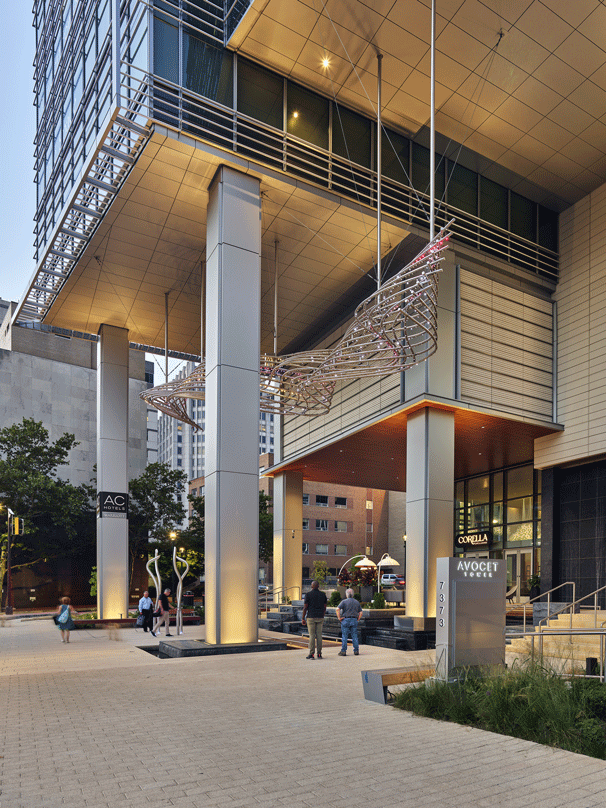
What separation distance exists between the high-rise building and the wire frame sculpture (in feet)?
2.79

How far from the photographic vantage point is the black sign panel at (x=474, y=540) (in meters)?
30.8

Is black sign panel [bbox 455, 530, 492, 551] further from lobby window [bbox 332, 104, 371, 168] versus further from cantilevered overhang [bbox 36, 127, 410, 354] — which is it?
lobby window [bbox 332, 104, 371, 168]

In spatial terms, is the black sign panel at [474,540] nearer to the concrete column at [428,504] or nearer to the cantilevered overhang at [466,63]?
the concrete column at [428,504]

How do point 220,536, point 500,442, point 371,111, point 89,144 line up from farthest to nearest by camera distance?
point 500,442, point 89,144, point 371,111, point 220,536

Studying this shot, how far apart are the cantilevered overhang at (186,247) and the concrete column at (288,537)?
8.89 m

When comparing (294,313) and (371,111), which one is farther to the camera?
(294,313)

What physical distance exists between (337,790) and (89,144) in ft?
67.1

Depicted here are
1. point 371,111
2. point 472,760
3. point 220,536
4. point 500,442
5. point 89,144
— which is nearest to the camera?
point 472,760

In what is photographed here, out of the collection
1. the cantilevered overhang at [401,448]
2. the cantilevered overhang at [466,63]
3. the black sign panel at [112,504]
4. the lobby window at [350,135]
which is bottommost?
the black sign panel at [112,504]

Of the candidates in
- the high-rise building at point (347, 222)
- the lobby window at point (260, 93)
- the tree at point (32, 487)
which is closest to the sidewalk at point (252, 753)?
the high-rise building at point (347, 222)

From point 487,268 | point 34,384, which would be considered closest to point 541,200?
point 487,268

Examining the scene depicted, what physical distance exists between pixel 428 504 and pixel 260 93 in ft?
41.8

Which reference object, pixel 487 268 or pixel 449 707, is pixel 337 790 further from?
pixel 487 268

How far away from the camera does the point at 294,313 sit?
27234 millimetres
